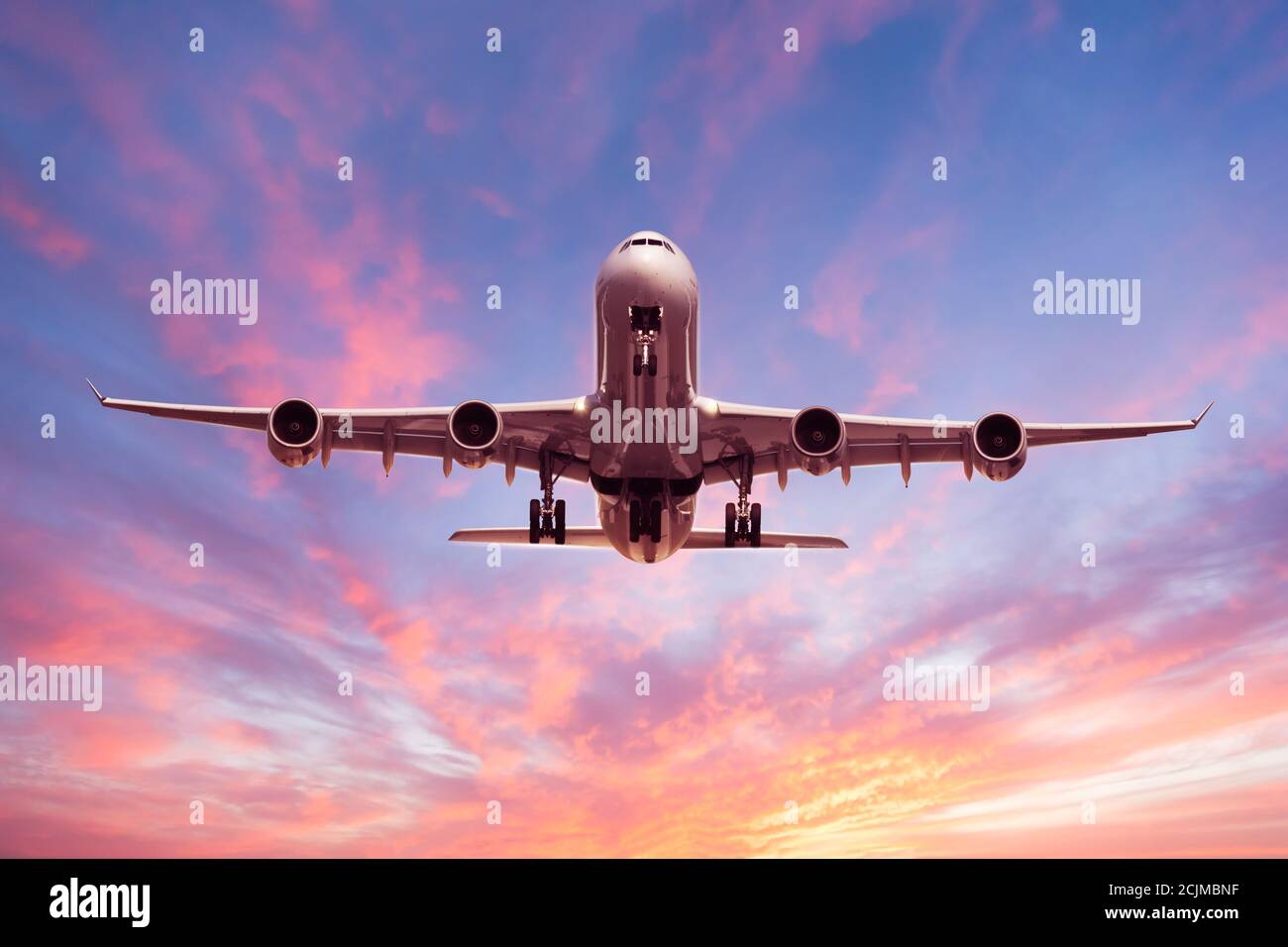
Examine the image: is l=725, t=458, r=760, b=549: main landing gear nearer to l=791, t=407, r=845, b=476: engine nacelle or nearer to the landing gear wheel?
the landing gear wheel

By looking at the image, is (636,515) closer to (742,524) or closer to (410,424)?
(742,524)

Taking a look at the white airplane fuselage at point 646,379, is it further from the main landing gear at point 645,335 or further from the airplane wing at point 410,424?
the airplane wing at point 410,424

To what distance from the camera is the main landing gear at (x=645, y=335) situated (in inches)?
898

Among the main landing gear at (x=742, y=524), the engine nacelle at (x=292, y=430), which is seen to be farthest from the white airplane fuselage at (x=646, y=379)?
the engine nacelle at (x=292, y=430)

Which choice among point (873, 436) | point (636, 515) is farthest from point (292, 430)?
point (873, 436)

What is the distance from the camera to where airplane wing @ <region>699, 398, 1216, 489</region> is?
27.6m

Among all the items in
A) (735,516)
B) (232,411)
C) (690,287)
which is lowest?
(735,516)

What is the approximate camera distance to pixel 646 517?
94.2ft

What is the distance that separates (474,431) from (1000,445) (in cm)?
1316
